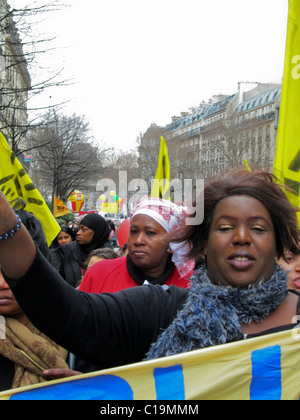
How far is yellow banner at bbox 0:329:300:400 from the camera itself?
1.55m

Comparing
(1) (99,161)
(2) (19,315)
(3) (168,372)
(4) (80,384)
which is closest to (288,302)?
(3) (168,372)

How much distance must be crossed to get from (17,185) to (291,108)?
2.37 metres

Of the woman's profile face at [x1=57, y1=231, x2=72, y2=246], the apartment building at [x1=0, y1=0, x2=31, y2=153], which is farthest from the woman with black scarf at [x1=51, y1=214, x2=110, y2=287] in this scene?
the apartment building at [x1=0, y1=0, x2=31, y2=153]

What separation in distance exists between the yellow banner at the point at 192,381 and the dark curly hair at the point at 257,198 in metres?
0.45

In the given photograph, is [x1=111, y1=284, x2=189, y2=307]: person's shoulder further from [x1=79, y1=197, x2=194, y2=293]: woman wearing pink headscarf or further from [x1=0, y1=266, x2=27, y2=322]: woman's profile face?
[x1=79, y1=197, x2=194, y2=293]: woman wearing pink headscarf

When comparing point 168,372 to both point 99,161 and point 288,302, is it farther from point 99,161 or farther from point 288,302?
point 99,161

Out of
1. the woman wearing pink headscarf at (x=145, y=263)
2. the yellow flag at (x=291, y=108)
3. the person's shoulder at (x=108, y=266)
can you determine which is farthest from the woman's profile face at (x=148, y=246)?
the yellow flag at (x=291, y=108)

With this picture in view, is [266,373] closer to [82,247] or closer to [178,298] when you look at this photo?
[178,298]

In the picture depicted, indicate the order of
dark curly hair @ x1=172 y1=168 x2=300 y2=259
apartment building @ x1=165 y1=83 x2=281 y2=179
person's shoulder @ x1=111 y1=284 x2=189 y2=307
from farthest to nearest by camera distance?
1. apartment building @ x1=165 y1=83 x2=281 y2=179
2. dark curly hair @ x1=172 y1=168 x2=300 y2=259
3. person's shoulder @ x1=111 y1=284 x2=189 y2=307

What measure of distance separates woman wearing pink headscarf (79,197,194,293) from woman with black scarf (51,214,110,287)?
2.66 m

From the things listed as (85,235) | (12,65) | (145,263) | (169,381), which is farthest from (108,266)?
(12,65)

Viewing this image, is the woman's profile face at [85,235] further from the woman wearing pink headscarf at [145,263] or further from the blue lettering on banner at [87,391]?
the blue lettering on banner at [87,391]

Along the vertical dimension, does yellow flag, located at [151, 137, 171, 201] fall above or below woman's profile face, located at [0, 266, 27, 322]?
above

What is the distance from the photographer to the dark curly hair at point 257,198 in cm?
184
